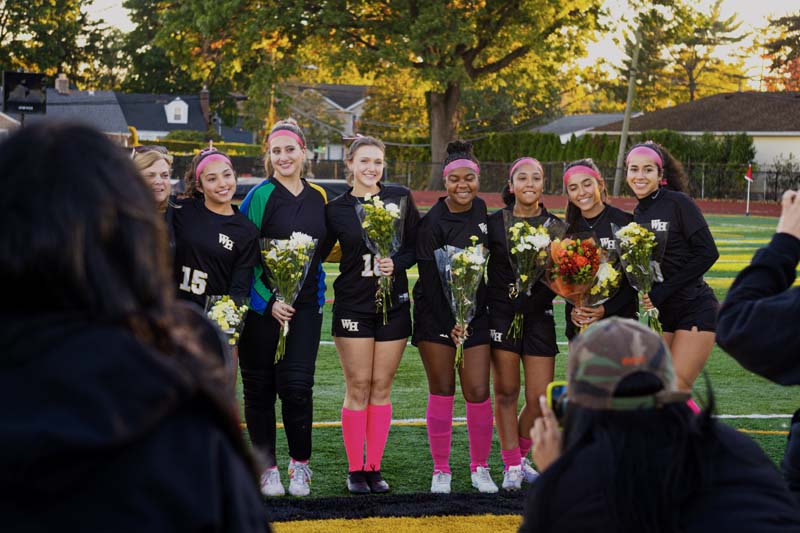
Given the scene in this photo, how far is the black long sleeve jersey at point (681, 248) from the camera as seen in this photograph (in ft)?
20.5

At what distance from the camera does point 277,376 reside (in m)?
6.10

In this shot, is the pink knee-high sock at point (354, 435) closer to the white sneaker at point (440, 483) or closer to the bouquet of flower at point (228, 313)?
the white sneaker at point (440, 483)

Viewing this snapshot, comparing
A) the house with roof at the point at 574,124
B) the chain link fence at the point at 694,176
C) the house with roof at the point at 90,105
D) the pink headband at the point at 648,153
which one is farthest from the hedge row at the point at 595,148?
the pink headband at the point at 648,153

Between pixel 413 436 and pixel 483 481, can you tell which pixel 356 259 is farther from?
pixel 413 436

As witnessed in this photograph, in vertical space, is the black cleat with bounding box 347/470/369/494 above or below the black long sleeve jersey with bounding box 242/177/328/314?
below

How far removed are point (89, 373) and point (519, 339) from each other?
16.4 ft

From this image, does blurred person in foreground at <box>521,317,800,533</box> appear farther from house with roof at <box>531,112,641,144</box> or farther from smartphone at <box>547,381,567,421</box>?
house with roof at <box>531,112,641,144</box>

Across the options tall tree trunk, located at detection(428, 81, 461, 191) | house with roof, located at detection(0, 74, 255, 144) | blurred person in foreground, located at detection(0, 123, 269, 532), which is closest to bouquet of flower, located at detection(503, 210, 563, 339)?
blurred person in foreground, located at detection(0, 123, 269, 532)

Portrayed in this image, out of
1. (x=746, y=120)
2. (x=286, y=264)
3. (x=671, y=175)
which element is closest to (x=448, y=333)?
(x=286, y=264)

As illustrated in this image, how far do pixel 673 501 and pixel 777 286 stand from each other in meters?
0.95

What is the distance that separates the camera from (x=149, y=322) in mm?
1620

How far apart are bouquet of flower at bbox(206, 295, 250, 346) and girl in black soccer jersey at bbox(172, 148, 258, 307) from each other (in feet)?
0.48

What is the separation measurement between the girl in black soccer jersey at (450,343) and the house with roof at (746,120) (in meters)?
47.2

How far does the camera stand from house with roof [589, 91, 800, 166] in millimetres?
51719
